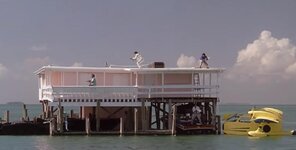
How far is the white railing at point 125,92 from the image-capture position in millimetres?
46875

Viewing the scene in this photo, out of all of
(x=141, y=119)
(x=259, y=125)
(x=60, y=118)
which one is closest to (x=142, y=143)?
(x=141, y=119)

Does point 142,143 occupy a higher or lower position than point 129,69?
lower

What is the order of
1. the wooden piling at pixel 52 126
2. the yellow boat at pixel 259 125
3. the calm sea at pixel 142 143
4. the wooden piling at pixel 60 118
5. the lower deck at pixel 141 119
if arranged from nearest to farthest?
the calm sea at pixel 142 143
the wooden piling at pixel 60 118
the wooden piling at pixel 52 126
the lower deck at pixel 141 119
the yellow boat at pixel 259 125

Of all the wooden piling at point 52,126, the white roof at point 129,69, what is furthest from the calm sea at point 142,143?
the white roof at point 129,69

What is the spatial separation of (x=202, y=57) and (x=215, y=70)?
68.5 inches

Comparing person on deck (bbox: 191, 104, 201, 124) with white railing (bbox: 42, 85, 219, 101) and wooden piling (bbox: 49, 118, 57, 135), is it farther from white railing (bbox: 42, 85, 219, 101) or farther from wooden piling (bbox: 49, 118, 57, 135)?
wooden piling (bbox: 49, 118, 57, 135)

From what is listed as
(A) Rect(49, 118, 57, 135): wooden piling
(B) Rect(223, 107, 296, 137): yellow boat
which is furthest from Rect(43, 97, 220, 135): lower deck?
(B) Rect(223, 107, 296, 137): yellow boat

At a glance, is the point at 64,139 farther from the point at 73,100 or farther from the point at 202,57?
the point at 202,57

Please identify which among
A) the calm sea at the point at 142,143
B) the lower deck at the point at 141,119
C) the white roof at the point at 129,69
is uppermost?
the white roof at the point at 129,69

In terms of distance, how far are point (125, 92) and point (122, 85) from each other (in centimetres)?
155

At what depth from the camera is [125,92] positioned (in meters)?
47.6

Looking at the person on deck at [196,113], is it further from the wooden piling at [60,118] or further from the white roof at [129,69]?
the wooden piling at [60,118]

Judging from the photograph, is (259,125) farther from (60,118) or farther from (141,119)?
(60,118)

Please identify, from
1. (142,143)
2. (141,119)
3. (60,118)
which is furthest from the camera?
(141,119)
